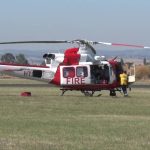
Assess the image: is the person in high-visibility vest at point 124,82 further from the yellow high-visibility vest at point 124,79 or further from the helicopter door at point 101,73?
the helicopter door at point 101,73

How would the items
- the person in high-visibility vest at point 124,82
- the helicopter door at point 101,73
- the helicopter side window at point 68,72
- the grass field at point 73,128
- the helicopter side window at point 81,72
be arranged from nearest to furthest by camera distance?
the grass field at point 73,128 < the person in high-visibility vest at point 124,82 < the helicopter door at point 101,73 < the helicopter side window at point 81,72 < the helicopter side window at point 68,72

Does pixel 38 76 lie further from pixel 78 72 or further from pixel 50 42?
pixel 50 42

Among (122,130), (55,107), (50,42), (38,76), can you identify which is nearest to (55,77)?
(38,76)

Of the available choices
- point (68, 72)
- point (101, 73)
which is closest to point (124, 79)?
point (101, 73)

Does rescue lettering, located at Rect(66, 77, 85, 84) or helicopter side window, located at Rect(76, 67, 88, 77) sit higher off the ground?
helicopter side window, located at Rect(76, 67, 88, 77)

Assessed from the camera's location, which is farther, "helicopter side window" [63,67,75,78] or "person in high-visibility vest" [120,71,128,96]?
"helicopter side window" [63,67,75,78]

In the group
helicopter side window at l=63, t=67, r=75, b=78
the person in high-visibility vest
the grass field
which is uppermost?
the grass field

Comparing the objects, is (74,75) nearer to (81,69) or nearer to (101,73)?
(81,69)

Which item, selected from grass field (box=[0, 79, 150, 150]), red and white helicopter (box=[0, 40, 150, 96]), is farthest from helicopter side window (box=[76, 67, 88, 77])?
grass field (box=[0, 79, 150, 150])

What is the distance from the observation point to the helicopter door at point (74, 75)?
3716 cm

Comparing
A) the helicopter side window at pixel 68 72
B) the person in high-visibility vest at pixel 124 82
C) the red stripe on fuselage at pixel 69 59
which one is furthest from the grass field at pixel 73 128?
the helicopter side window at pixel 68 72

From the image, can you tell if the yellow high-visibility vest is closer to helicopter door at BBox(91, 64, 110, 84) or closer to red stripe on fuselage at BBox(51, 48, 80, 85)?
helicopter door at BBox(91, 64, 110, 84)

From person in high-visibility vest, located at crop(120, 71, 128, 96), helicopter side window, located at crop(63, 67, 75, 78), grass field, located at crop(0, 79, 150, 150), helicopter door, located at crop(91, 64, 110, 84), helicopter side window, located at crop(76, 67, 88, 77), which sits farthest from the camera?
helicopter side window, located at crop(63, 67, 75, 78)

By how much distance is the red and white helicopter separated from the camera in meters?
36.9
